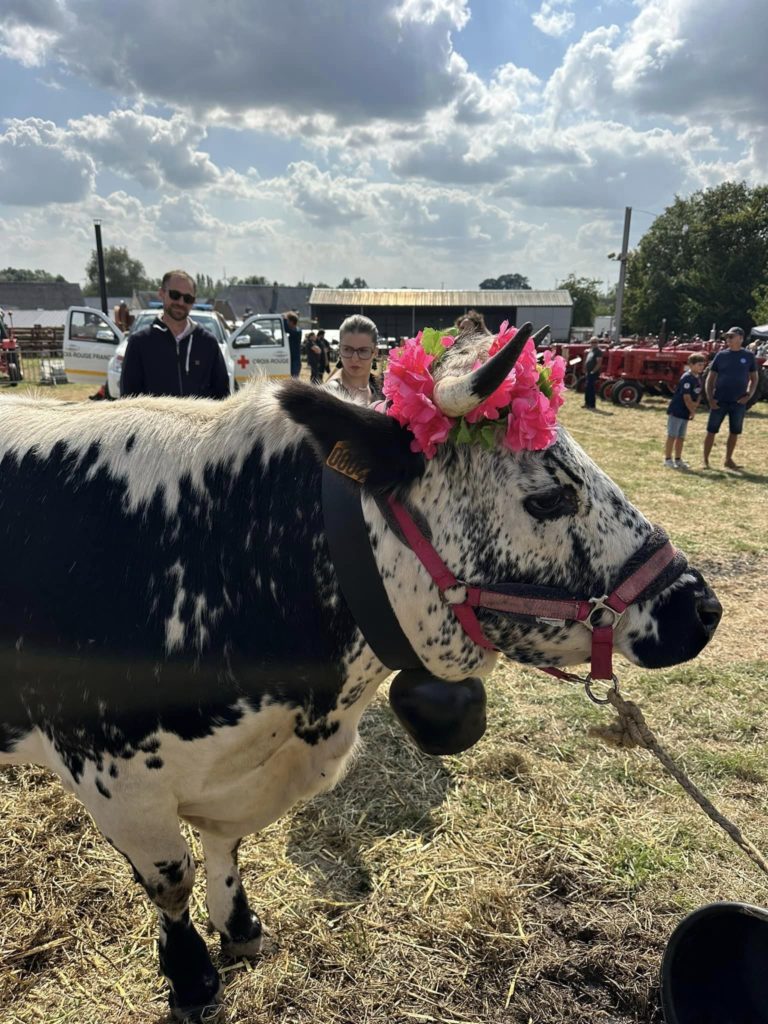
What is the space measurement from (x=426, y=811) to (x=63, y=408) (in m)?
2.48

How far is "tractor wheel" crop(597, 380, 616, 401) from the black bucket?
66.7 feet

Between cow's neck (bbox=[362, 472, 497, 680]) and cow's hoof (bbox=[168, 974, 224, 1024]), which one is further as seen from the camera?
cow's hoof (bbox=[168, 974, 224, 1024])

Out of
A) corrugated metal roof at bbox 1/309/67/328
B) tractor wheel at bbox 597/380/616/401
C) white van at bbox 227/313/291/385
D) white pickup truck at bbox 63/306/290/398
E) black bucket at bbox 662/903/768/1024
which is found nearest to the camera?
black bucket at bbox 662/903/768/1024

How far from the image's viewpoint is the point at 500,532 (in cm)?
180

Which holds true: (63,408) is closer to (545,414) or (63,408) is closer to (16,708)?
(16,708)

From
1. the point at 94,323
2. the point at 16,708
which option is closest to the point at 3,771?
the point at 16,708

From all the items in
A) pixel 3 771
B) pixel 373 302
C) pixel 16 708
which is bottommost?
pixel 3 771

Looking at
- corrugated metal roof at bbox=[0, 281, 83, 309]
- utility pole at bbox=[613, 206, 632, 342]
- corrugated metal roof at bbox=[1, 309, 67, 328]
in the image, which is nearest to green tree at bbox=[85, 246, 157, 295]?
corrugated metal roof at bbox=[0, 281, 83, 309]

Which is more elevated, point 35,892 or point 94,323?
point 94,323

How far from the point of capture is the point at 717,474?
10.9m

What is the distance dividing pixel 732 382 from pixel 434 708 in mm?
10652

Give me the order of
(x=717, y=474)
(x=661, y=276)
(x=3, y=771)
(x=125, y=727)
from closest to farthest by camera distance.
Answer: (x=125, y=727) < (x=3, y=771) < (x=717, y=474) < (x=661, y=276)

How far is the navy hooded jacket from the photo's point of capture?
4.11 metres

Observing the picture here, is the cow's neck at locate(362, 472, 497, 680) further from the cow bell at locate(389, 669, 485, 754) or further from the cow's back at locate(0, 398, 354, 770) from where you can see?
the cow bell at locate(389, 669, 485, 754)
